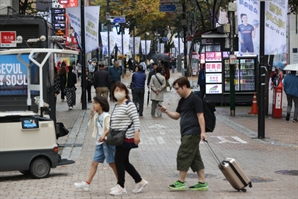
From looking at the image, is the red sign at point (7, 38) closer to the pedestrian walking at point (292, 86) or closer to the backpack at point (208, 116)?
the backpack at point (208, 116)

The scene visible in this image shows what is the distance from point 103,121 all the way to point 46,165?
1.89 metres

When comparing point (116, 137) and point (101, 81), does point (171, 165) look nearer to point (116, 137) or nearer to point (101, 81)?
point (116, 137)

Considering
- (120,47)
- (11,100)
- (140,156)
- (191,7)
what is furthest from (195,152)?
(120,47)

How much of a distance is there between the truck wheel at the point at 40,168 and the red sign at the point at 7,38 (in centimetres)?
519

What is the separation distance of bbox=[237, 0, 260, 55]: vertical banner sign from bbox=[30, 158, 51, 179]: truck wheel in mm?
8621

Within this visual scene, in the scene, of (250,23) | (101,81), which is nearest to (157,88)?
(101,81)

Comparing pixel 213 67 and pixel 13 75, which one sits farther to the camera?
pixel 213 67

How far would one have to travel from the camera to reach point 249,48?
18.2m

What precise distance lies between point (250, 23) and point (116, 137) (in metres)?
9.74

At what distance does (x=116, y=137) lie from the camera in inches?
354

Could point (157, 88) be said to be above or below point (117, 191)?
above

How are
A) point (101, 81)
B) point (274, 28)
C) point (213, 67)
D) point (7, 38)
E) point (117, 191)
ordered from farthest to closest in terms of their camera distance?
point (213, 67), point (101, 81), point (274, 28), point (7, 38), point (117, 191)

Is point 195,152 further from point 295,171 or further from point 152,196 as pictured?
point 295,171

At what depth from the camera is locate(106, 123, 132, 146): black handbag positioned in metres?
9.00
